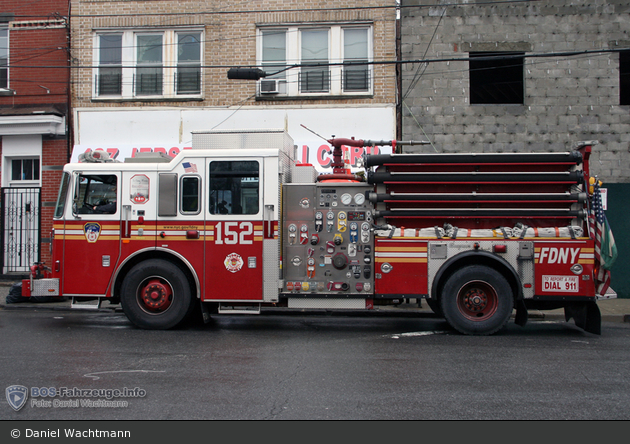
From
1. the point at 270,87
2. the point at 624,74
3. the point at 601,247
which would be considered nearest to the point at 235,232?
the point at 601,247

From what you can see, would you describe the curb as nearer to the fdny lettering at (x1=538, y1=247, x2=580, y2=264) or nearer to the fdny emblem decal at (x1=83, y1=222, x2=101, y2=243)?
the fdny emblem decal at (x1=83, y1=222, x2=101, y2=243)

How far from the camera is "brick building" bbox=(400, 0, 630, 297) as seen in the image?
13.8m

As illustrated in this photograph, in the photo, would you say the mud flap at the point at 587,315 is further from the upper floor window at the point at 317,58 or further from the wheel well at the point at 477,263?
the upper floor window at the point at 317,58

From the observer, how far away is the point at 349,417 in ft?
15.4

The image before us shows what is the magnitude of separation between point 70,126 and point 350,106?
7.67 m

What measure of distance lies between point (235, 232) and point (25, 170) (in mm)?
9530

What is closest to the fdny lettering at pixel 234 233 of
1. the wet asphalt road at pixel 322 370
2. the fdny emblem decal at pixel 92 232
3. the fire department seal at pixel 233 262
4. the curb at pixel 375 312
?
the fire department seal at pixel 233 262

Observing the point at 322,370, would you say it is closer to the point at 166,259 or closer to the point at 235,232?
the point at 235,232

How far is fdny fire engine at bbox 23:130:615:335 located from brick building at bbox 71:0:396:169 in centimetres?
575

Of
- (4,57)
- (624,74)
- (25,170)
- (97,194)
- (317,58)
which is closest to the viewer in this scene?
(97,194)

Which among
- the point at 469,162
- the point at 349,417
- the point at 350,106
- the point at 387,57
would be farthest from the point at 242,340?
the point at 387,57

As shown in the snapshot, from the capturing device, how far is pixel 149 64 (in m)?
15.0

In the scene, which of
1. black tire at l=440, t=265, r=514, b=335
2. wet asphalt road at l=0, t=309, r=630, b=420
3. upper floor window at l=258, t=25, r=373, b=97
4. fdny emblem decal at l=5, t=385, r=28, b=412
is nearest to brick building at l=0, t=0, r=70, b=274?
upper floor window at l=258, t=25, r=373, b=97

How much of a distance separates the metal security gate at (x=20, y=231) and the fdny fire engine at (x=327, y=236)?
6553 millimetres
